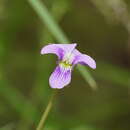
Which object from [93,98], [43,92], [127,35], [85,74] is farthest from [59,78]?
[127,35]

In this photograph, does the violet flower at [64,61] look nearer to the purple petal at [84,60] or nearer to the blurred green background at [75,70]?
the purple petal at [84,60]

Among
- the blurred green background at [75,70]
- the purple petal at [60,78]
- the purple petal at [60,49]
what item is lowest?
the purple petal at [60,78]

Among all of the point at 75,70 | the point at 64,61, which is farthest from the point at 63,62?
the point at 75,70

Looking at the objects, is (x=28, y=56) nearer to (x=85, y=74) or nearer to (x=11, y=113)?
(x=11, y=113)

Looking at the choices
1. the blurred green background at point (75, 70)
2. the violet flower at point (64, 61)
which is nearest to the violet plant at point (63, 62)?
the violet flower at point (64, 61)

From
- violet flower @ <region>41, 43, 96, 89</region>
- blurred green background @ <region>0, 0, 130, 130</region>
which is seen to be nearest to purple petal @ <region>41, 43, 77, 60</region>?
violet flower @ <region>41, 43, 96, 89</region>

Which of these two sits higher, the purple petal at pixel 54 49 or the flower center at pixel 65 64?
the purple petal at pixel 54 49

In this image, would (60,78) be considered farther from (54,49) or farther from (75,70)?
(75,70)

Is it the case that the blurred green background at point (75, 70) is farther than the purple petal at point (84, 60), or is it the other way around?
the blurred green background at point (75, 70)
